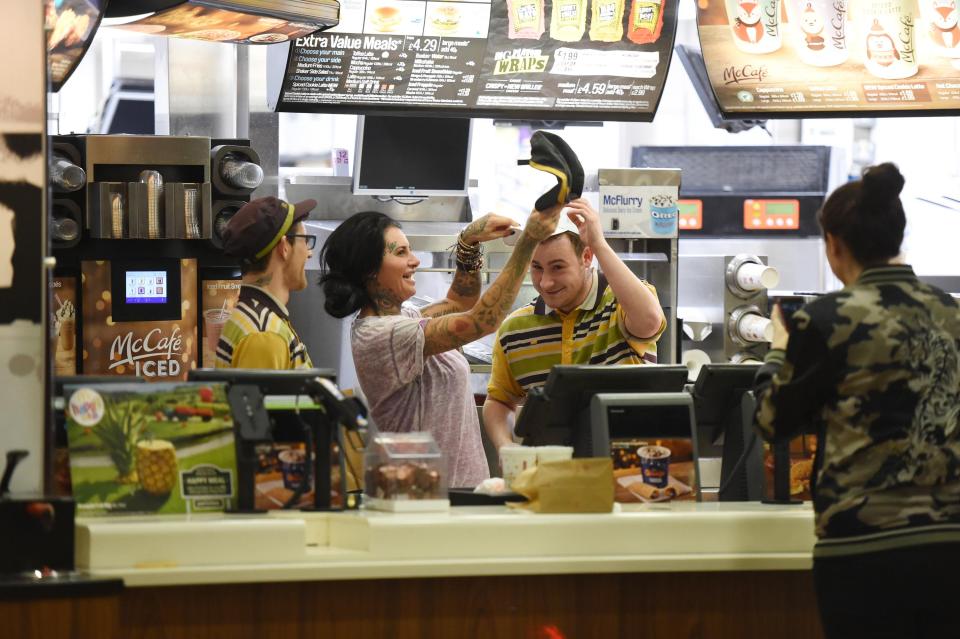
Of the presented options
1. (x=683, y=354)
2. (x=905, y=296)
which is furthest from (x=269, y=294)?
(x=683, y=354)

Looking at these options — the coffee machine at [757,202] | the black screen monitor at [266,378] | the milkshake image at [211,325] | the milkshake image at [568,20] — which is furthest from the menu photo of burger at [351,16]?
the coffee machine at [757,202]

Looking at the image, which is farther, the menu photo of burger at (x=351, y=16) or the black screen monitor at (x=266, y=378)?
the menu photo of burger at (x=351, y=16)

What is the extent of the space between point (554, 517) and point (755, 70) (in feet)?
10.1

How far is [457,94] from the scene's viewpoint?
5.29 m

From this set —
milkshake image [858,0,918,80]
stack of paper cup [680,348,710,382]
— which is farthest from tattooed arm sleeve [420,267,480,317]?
milkshake image [858,0,918,80]

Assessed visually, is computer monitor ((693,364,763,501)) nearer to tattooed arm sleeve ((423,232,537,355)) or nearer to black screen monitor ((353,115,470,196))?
tattooed arm sleeve ((423,232,537,355))

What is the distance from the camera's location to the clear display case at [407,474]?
9.51ft

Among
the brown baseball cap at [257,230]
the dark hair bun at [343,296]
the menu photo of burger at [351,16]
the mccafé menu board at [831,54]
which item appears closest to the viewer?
the brown baseball cap at [257,230]

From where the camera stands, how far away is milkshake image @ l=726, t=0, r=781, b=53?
5.39 m

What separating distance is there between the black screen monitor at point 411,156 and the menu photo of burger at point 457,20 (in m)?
0.62

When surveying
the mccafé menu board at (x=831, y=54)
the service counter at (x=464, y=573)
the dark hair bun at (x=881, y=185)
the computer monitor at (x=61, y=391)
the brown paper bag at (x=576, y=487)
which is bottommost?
the service counter at (x=464, y=573)

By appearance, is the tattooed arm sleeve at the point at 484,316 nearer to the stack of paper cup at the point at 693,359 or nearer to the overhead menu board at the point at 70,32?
the overhead menu board at the point at 70,32

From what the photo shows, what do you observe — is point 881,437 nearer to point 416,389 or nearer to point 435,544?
point 435,544

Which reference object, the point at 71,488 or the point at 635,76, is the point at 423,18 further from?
the point at 71,488
